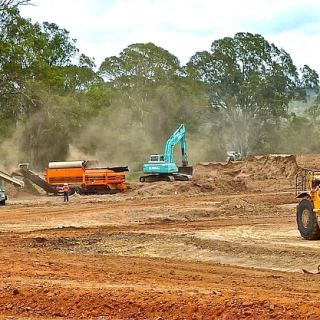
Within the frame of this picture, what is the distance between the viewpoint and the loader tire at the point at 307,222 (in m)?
18.6

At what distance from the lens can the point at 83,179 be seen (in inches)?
1682

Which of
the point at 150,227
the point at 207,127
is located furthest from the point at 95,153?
the point at 150,227

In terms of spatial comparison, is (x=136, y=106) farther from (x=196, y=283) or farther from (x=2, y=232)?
(x=196, y=283)

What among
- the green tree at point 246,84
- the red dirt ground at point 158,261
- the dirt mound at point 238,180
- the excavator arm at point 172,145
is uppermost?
the green tree at point 246,84

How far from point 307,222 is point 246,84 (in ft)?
226

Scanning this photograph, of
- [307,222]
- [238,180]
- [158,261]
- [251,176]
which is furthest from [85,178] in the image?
[158,261]

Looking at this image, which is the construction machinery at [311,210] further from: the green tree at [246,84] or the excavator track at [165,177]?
the green tree at [246,84]

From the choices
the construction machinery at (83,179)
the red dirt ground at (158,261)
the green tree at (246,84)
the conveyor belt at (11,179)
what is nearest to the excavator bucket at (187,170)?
the construction machinery at (83,179)

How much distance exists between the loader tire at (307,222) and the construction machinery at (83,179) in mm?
24359

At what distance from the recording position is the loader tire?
61.0ft

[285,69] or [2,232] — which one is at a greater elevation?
[285,69]

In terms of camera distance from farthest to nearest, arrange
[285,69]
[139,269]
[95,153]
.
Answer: [285,69], [95,153], [139,269]

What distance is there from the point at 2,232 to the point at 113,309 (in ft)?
44.9

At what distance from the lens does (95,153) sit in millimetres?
64500
